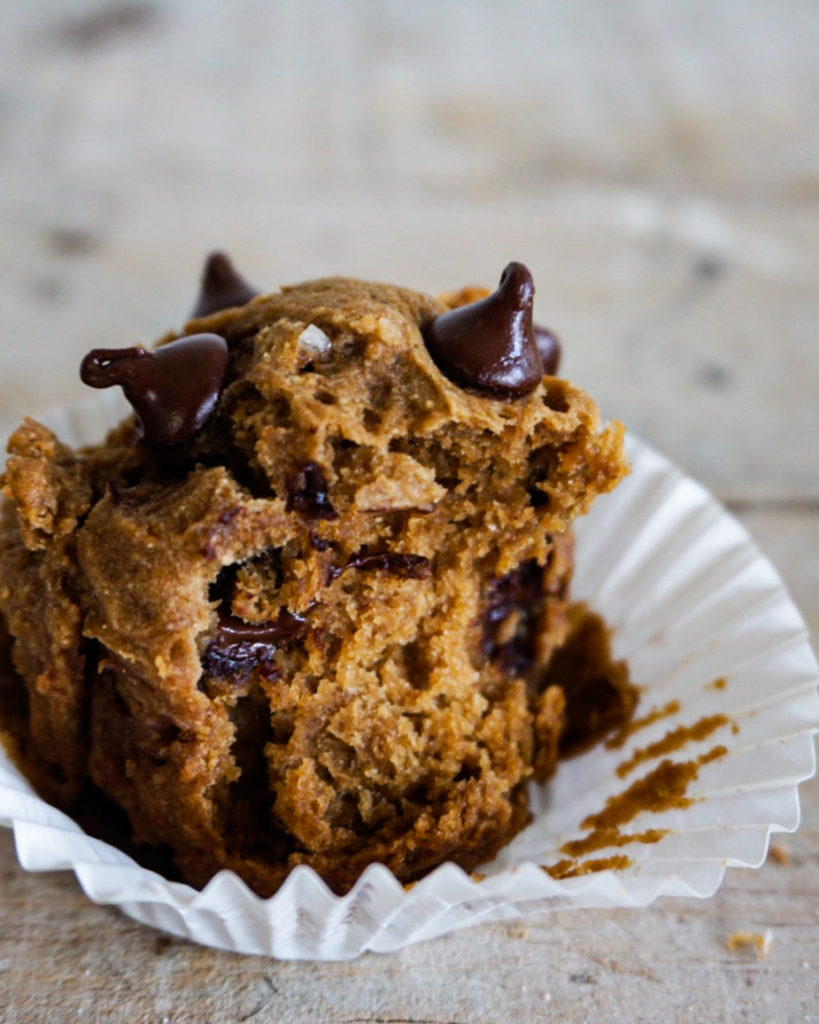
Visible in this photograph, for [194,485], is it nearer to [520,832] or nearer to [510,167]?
[520,832]

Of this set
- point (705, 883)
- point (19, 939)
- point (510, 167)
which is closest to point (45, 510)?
point (19, 939)

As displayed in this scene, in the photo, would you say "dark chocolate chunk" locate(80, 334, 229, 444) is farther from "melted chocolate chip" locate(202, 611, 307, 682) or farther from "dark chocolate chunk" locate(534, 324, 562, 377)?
"dark chocolate chunk" locate(534, 324, 562, 377)

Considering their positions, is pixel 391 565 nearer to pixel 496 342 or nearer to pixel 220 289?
pixel 496 342

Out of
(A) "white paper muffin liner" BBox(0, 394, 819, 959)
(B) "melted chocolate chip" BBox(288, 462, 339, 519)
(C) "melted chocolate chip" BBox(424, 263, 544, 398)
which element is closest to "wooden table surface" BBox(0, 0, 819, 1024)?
(A) "white paper muffin liner" BBox(0, 394, 819, 959)

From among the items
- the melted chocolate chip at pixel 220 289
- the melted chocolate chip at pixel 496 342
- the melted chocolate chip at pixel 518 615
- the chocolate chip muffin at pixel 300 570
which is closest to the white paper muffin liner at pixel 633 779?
the chocolate chip muffin at pixel 300 570

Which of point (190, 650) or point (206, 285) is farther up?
point (206, 285)

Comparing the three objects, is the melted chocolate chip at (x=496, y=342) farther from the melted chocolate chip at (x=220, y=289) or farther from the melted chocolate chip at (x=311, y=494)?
the melted chocolate chip at (x=220, y=289)

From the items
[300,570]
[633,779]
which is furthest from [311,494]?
[633,779]
